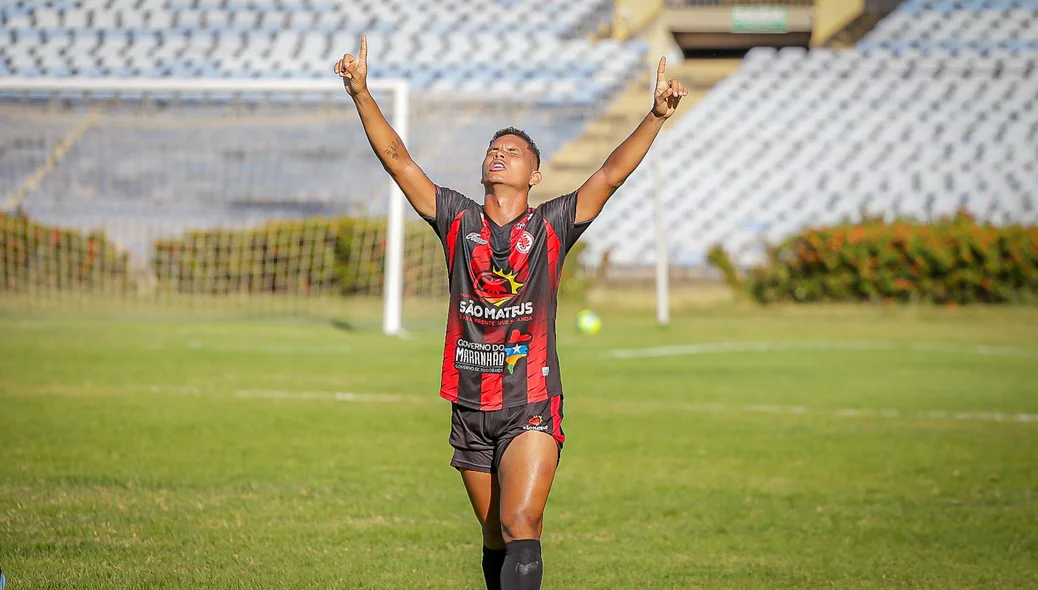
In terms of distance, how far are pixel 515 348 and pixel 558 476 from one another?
3482 mm

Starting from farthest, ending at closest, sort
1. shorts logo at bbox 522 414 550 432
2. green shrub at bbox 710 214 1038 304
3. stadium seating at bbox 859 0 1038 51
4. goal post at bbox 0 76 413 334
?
stadium seating at bbox 859 0 1038 51 → green shrub at bbox 710 214 1038 304 → goal post at bbox 0 76 413 334 → shorts logo at bbox 522 414 550 432

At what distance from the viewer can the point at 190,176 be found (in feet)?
74.0

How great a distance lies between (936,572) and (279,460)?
426 centimetres

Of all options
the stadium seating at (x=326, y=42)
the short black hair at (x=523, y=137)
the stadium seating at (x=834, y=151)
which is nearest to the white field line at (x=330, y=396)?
the short black hair at (x=523, y=137)

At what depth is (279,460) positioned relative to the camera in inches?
322

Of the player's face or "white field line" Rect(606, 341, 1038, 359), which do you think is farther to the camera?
"white field line" Rect(606, 341, 1038, 359)

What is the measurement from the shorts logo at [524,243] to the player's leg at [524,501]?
2.17 feet

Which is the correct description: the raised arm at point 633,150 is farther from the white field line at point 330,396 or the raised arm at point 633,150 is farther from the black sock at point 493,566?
the white field line at point 330,396

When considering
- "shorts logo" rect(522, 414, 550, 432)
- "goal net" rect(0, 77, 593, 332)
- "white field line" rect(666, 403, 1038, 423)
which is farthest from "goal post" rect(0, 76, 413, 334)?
"shorts logo" rect(522, 414, 550, 432)

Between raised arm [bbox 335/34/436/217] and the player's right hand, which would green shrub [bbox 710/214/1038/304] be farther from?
the player's right hand

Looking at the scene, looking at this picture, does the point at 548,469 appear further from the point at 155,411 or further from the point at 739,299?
the point at 739,299

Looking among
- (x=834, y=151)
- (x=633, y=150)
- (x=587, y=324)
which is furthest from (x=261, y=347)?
(x=834, y=151)

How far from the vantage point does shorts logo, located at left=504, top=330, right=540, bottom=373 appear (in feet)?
14.9

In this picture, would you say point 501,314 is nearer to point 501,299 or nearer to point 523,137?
point 501,299
